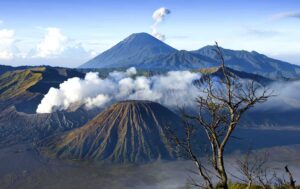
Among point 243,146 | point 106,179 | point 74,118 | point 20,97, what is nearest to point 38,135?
point 74,118

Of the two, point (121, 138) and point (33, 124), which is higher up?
point (121, 138)

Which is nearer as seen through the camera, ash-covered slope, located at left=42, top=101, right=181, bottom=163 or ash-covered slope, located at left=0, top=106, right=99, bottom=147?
ash-covered slope, located at left=42, top=101, right=181, bottom=163

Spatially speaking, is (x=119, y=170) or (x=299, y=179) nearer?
(x=299, y=179)

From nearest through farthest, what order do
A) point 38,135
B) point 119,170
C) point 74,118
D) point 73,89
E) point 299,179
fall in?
point 299,179
point 119,170
point 38,135
point 74,118
point 73,89

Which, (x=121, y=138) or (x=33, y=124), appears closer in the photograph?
(x=121, y=138)

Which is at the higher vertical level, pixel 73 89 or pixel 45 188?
pixel 73 89

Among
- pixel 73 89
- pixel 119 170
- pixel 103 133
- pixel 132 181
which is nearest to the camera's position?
pixel 132 181

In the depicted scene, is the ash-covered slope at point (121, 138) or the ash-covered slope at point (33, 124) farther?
the ash-covered slope at point (33, 124)

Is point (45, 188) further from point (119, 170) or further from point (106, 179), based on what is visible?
point (119, 170)
